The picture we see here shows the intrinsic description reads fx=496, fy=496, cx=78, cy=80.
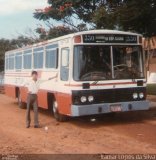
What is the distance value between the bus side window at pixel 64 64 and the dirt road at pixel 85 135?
1.53m

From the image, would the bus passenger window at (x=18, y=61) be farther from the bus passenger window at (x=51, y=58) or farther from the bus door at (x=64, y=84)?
the bus door at (x=64, y=84)

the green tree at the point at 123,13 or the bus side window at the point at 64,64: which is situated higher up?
the green tree at the point at 123,13

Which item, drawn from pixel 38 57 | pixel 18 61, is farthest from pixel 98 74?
pixel 18 61

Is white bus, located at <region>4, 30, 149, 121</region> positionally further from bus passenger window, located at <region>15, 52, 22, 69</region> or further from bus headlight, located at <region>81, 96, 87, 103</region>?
bus passenger window, located at <region>15, 52, 22, 69</region>

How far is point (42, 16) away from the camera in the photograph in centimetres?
2770

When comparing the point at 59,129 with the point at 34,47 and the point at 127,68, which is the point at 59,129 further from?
the point at 34,47

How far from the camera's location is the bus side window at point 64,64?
49.5 feet

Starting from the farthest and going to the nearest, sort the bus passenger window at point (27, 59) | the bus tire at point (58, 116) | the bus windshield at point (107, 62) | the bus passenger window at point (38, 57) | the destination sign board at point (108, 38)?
the bus passenger window at point (27, 59) < the bus passenger window at point (38, 57) < the bus tire at point (58, 116) < the destination sign board at point (108, 38) < the bus windshield at point (107, 62)

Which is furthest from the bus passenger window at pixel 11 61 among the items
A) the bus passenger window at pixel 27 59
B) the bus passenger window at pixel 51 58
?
the bus passenger window at pixel 51 58

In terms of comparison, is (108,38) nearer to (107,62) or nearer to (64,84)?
(107,62)

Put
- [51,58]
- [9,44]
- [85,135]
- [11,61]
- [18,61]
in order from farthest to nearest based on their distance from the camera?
1. [9,44]
2. [11,61]
3. [18,61]
4. [51,58]
5. [85,135]

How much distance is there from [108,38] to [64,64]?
1.57 metres

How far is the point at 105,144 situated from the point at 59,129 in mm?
3138

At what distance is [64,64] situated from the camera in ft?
50.3
